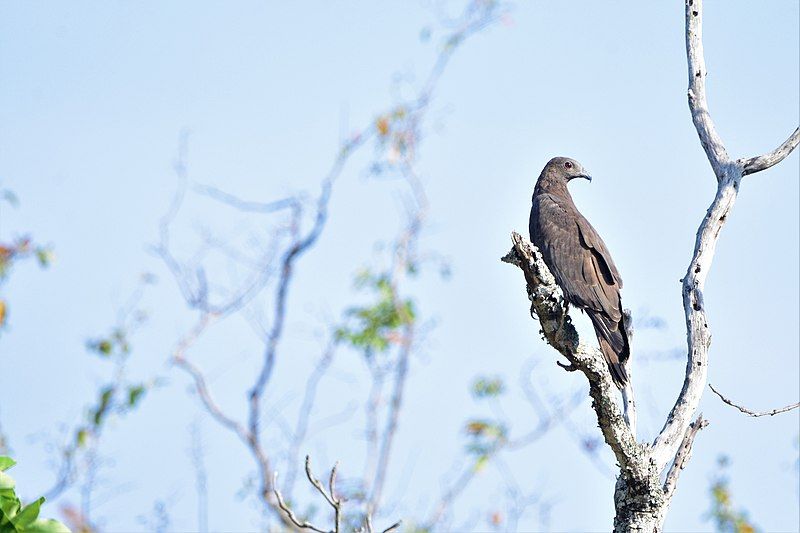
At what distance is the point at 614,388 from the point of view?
191 inches

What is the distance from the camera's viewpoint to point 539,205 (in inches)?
294

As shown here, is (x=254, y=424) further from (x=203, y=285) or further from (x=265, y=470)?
(x=203, y=285)

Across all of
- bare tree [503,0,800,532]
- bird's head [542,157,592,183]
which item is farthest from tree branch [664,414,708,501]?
bird's head [542,157,592,183]

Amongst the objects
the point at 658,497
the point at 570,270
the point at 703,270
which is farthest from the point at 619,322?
the point at 658,497

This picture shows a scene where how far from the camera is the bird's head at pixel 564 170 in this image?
794 cm

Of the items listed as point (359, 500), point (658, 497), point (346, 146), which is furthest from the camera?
point (346, 146)

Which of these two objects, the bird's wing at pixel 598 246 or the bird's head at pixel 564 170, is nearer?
the bird's wing at pixel 598 246

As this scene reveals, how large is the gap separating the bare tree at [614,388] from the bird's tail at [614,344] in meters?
0.46

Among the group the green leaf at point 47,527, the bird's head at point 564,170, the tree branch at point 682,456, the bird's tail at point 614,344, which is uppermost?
the bird's head at point 564,170

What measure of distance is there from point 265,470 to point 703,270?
7.42 metres

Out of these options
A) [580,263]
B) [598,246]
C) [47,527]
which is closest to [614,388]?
Result: [580,263]

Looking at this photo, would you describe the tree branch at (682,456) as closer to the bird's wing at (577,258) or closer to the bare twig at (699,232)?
the bare twig at (699,232)

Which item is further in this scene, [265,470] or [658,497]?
[265,470]

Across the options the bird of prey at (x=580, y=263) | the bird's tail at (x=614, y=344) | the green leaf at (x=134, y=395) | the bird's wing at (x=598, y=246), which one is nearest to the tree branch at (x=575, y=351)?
the bird's tail at (x=614, y=344)
